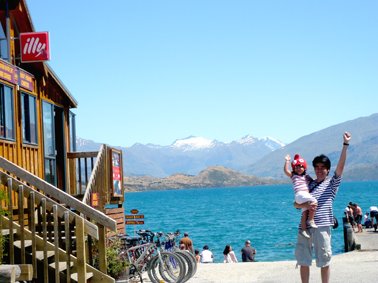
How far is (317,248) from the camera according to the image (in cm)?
961

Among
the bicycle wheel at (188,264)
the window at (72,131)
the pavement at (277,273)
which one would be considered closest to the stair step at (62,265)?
the pavement at (277,273)

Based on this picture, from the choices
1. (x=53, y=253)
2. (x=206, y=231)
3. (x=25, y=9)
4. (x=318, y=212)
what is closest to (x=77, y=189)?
(x=25, y=9)

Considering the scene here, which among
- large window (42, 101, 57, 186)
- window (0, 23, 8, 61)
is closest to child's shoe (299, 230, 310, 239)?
window (0, 23, 8, 61)

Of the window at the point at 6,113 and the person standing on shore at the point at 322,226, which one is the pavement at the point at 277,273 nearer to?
the window at the point at 6,113

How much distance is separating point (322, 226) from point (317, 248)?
276 mm

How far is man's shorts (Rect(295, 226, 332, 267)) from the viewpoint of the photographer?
376 inches

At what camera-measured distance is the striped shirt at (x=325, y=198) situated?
9602 mm

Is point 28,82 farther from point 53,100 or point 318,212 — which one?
point 318,212

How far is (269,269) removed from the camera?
20.3 m

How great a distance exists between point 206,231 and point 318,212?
241 ft

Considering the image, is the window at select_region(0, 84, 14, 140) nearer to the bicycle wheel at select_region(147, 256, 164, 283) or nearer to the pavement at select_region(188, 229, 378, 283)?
the bicycle wheel at select_region(147, 256, 164, 283)

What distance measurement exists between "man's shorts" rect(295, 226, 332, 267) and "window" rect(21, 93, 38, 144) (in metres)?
8.14

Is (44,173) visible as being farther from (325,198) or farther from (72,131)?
(325,198)

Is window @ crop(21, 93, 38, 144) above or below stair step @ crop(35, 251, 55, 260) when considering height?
above
